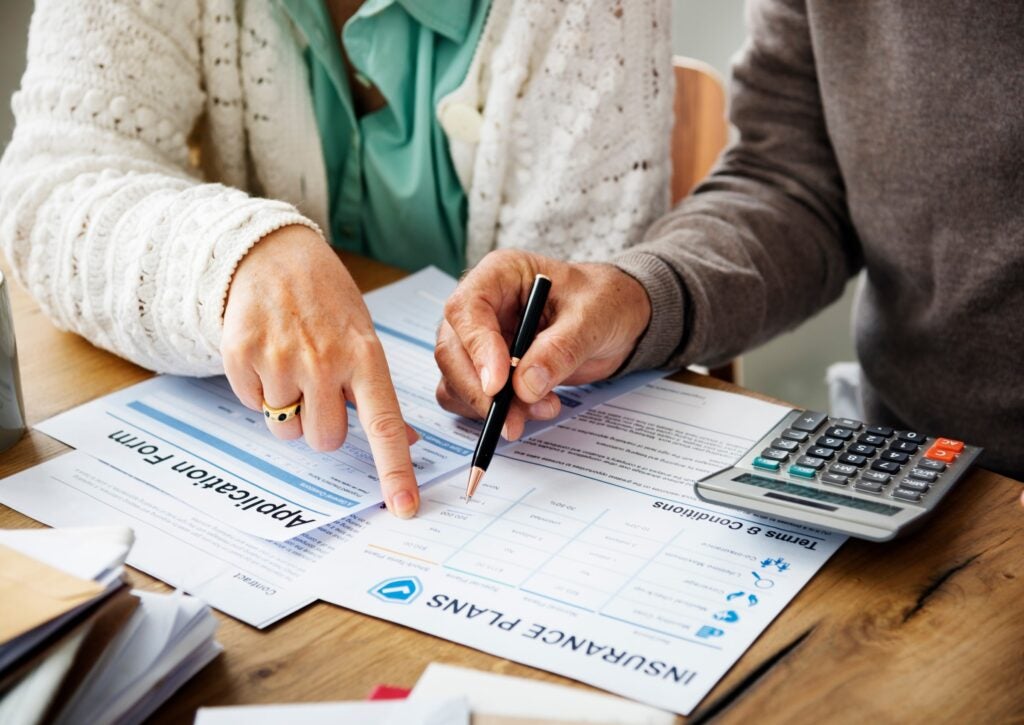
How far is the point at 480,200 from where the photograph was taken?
3.27 ft

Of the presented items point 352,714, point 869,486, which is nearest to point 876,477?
point 869,486

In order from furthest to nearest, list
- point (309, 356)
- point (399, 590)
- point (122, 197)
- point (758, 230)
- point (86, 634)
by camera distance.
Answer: point (758, 230)
point (122, 197)
point (309, 356)
point (399, 590)
point (86, 634)

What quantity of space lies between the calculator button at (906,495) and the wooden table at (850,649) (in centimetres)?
3

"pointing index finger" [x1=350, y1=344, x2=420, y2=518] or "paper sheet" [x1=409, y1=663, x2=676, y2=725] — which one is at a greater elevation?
"pointing index finger" [x1=350, y1=344, x2=420, y2=518]

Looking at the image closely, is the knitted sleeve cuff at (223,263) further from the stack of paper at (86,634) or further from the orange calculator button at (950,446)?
the orange calculator button at (950,446)

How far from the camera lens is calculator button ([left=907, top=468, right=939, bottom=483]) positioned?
60 centimetres

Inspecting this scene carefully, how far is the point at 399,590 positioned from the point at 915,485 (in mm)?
301

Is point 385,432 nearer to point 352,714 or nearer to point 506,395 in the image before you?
point 506,395

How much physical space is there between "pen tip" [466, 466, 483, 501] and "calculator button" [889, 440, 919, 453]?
0.84 ft

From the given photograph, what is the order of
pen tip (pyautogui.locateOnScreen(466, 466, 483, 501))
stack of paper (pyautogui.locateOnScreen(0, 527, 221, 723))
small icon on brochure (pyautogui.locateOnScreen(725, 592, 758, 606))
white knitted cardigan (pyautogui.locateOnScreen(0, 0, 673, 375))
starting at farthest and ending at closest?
white knitted cardigan (pyautogui.locateOnScreen(0, 0, 673, 375)), pen tip (pyautogui.locateOnScreen(466, 466, 483, 501)), small icon on brochure (pyautogui.locateOnScreen(725, 592, 758, 606)), stack of paper (pyautogui.locateOnScreen(0, 527, 221, 723))

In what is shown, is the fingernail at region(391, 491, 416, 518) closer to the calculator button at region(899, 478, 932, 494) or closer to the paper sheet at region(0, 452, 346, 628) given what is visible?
the paper sheet at region(0, 452, 346, 628)

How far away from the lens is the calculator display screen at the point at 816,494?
579 millimetres

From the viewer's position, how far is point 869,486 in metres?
0.60

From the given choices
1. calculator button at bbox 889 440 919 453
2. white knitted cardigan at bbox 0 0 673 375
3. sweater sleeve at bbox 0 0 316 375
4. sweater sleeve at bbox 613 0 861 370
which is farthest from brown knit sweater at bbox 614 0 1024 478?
sweater sleeve at bbox 0 0 316 375
